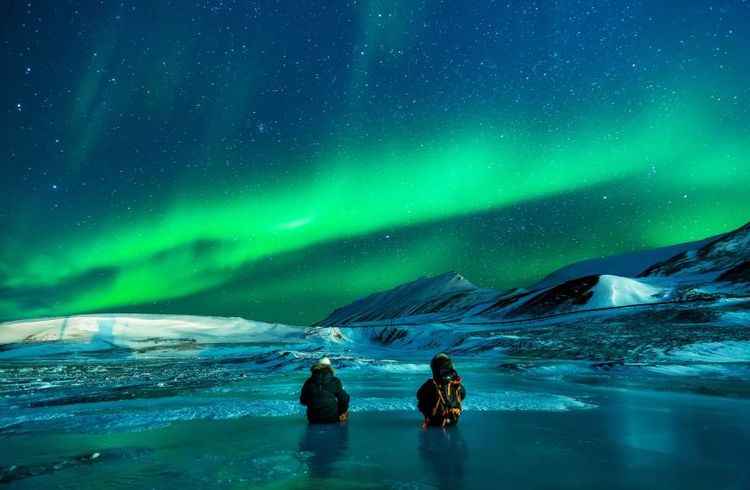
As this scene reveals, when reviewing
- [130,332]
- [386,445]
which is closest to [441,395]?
[386,445]

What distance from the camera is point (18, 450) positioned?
9.49 m

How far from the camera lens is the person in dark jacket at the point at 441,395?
10.5 meters

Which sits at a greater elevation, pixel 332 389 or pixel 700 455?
pixel 332 389

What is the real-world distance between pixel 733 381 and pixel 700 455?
1717cm

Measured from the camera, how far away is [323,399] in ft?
36.9

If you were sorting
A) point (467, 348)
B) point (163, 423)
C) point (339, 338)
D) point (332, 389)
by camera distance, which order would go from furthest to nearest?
1. point (339, 338)
2. point (467, 348)
3. point (163, 423)
4. point (332, 389)

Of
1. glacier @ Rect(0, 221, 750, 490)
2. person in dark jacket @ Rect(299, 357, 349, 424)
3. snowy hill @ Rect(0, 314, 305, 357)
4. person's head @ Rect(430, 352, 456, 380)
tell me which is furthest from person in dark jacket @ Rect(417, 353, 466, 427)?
snowy hill @ Rect(0, 314, 305, 357)

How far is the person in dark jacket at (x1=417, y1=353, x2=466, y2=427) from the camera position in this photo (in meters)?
10.5

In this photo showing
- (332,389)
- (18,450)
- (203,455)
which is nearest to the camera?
(203,455)

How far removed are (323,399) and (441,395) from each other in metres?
2.56

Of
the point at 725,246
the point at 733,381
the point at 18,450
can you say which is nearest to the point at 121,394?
the point at 18,450

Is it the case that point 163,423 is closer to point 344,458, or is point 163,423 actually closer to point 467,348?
point 344,458

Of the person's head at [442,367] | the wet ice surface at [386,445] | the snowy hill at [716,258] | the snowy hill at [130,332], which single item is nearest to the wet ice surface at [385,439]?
the wet ice surface at [386,445]

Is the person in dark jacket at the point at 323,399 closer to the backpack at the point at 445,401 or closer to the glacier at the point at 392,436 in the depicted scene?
the glacier at the point at 392,436
